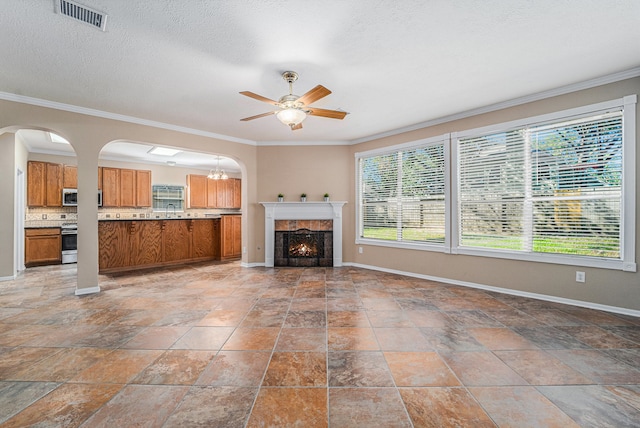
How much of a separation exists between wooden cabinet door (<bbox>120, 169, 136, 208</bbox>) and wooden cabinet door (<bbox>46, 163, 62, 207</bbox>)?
3.81ft

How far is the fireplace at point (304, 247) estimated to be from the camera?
19.0 feet

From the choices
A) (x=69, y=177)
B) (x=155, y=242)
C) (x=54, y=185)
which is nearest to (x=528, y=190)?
(x=155, y=242)

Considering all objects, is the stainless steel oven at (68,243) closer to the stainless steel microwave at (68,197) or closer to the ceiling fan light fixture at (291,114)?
the stainless steel microwave at (68,197)

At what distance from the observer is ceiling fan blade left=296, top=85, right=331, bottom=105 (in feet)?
8.61

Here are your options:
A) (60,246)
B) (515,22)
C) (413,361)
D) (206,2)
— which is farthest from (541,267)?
(60,246)

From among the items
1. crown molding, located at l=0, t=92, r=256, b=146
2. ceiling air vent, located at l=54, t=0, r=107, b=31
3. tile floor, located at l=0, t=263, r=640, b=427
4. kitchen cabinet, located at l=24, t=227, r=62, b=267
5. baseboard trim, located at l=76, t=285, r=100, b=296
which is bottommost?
tile floor, located at l=0, t=263, r=640, b=427

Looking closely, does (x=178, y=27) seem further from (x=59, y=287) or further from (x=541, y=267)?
(x=541, y=267)

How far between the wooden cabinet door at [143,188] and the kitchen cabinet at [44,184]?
150 cm

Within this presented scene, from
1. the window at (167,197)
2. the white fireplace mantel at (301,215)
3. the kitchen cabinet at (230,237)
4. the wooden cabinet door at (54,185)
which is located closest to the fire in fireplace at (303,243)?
the white fireplace mantel at (301,215)

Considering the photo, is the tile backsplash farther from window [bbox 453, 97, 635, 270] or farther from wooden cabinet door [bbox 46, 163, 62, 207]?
window [bbox 453, 97, 635, 270]

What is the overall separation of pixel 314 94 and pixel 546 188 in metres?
3.13

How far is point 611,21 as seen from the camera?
227cm

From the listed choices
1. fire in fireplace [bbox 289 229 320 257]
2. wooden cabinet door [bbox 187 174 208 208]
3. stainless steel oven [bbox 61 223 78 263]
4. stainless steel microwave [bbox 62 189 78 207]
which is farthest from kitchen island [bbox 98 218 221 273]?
stainless steel microwave [bbox 62 189 78 207]

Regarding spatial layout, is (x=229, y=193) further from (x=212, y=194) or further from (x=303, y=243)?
(x=303, y=243)
